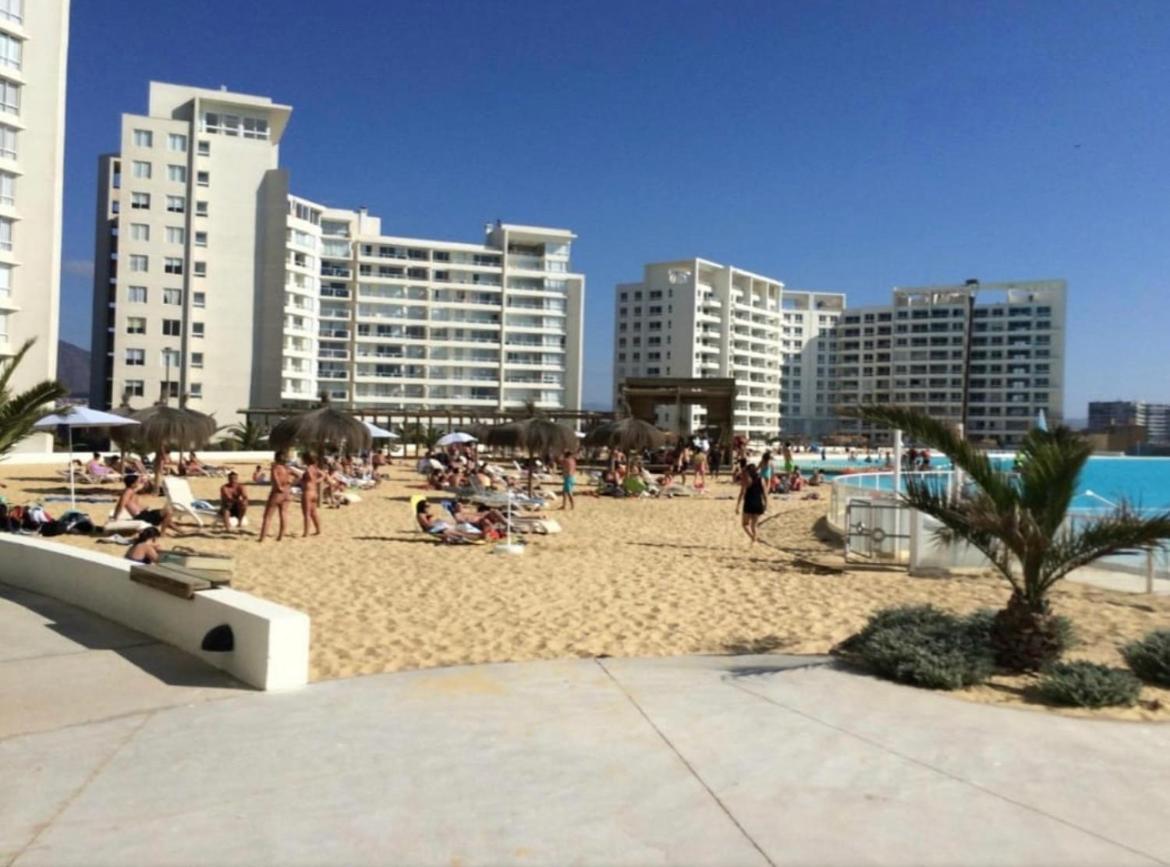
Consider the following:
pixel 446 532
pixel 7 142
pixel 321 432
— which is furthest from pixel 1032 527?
pixel 7 142

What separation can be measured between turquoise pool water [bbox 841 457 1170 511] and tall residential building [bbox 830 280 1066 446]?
176ft

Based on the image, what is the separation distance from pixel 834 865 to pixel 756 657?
348 cm

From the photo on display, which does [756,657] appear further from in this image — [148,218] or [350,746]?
[148,218]

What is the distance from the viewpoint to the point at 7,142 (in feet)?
121

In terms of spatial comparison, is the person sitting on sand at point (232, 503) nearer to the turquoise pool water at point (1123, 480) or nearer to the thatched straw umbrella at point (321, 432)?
the thatched straw umbrella at point (321, 432)

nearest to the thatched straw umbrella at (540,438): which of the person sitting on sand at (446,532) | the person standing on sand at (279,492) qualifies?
the person sitting on sand at (446,532)

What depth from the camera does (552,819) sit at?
11.7 ft

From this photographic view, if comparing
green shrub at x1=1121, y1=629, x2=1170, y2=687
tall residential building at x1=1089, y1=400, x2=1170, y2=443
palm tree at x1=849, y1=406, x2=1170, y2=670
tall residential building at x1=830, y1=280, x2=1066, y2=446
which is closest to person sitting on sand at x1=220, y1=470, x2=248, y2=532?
palm tree at x1=849, y1=406, x2=1170, y2=670

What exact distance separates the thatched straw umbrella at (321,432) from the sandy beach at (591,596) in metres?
2.65

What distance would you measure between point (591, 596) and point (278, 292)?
5885 cm

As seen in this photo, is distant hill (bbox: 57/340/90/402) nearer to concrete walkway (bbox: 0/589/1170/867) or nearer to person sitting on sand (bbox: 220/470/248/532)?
person sitting on sand (bbox: 220/470/248/532)

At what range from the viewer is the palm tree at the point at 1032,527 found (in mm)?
6160

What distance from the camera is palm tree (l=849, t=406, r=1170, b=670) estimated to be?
6160mm

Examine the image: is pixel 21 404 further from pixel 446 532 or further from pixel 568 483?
pixel 568 483
